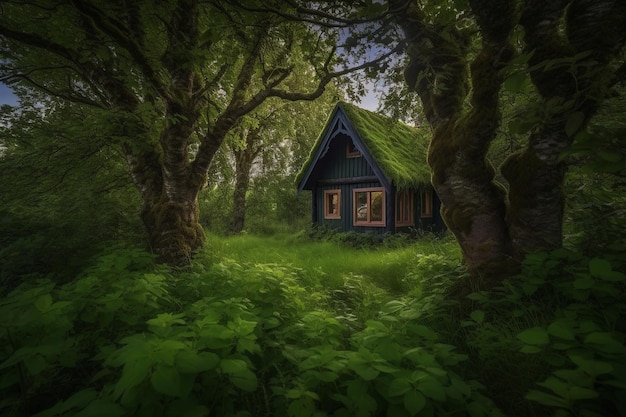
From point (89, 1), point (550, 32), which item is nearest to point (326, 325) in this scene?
point (550, 32)

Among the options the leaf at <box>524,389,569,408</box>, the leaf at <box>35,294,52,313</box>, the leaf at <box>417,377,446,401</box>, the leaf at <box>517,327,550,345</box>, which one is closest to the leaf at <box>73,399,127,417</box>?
the leaf at <box>35,294,52,313</box>

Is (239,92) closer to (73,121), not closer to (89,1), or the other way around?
(89,1)

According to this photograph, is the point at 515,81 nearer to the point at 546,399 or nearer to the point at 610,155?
the point at 610,155

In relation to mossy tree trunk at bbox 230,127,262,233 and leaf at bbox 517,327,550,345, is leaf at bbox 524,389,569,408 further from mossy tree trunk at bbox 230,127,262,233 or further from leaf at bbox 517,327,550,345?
mossy tree trunk at bbox 230,127,262,233

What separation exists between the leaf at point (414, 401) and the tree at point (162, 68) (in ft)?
14.8

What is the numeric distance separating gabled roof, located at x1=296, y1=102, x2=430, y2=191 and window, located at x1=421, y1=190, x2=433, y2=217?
126 cm

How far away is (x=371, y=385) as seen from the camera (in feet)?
5.25

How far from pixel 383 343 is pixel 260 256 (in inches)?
239

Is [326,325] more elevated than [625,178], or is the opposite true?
[625,178]

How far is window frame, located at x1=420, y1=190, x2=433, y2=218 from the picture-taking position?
12.8 m

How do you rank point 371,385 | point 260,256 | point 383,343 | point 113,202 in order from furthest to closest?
1. point 260,256
2. point 113,202
3. point 383,343
4. point 371,385

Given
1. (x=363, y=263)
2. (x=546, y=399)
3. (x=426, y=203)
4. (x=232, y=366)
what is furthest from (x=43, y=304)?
(x=426, y=203)

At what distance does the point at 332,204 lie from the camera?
13.8 metres

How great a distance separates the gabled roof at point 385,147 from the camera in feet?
34.0
